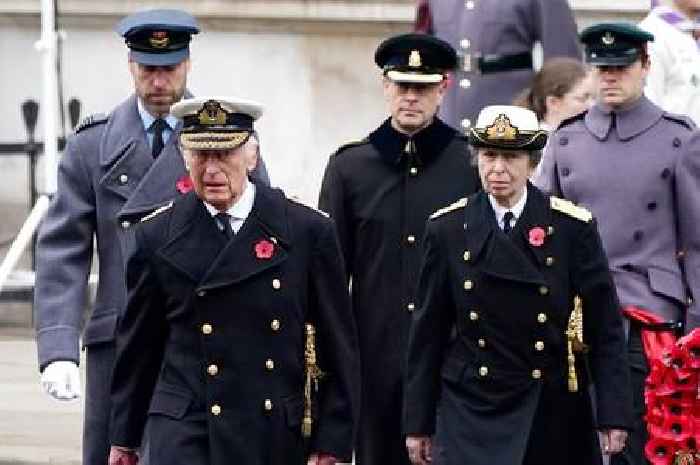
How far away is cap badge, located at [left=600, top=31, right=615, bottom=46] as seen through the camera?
1137 centimetres

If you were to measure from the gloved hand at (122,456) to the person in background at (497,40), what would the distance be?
4507mm

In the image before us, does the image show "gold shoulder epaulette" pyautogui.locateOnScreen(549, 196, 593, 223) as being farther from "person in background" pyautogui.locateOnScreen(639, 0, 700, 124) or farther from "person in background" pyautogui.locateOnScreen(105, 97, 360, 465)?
"person in background" pyautogui.locateOnScreen(639, 0, 700, 124)

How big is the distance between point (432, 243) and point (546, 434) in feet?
2.53

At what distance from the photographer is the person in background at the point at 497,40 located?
45.1 ft

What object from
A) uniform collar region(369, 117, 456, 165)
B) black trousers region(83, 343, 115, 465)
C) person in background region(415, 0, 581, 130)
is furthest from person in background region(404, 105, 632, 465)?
person in background region(415, 0, 581, 130)

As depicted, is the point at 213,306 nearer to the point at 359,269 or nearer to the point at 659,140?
the point at 359,269

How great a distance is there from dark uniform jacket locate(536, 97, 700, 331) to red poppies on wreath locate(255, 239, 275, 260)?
227 cm

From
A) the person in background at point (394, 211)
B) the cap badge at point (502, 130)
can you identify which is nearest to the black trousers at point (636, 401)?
the person in background at point (394, 211)

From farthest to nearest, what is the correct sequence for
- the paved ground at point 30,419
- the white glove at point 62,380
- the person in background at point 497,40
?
1. the person in background at point 497,40
2. the paved ground at point 30,419
3. the white glove at point 62,380

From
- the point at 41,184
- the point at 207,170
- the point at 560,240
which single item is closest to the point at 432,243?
the point at 560,240

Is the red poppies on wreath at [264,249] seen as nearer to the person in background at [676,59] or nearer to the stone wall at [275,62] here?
the person in background at [676,59]

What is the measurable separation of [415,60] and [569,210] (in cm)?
118

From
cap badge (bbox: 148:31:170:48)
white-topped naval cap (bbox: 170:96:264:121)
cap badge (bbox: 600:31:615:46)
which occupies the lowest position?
cap badge (bbox: 600:31:615:46)

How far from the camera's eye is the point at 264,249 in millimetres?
9422
